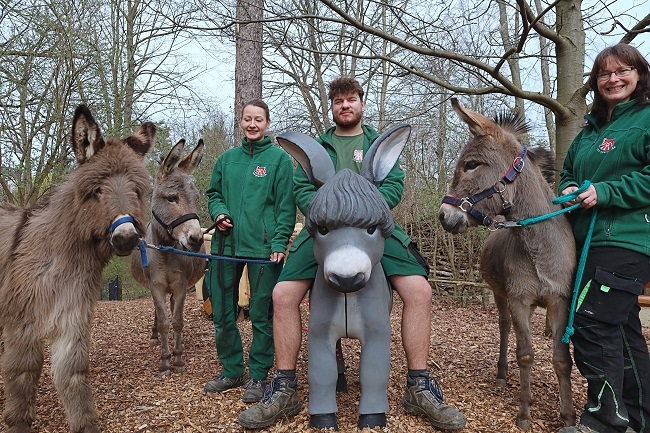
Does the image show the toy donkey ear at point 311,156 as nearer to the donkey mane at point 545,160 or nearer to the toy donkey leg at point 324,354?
the toy donkey leg at point 324,354

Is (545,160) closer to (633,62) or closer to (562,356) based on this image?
(633,62)

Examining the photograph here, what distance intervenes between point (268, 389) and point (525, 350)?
1826 mm

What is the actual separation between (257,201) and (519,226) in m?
2.02

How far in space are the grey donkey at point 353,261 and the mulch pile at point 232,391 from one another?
0.31 m

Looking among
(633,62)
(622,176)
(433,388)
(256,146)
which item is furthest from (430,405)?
(633,62)

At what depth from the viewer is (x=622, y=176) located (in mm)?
2748

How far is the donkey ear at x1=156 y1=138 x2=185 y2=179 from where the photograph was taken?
175 inches

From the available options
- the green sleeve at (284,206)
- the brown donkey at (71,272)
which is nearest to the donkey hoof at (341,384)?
the green sleeve at (284,206)

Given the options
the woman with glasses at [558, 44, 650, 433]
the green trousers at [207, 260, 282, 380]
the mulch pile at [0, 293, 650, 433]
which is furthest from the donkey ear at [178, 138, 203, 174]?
the woman with glasses at [558, 44, 650, 433]

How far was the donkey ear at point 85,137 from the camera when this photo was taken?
290 centimetres

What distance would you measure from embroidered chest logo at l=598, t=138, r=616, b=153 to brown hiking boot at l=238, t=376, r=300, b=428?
8.51 feet

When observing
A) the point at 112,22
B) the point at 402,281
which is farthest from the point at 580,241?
the point at 112,22

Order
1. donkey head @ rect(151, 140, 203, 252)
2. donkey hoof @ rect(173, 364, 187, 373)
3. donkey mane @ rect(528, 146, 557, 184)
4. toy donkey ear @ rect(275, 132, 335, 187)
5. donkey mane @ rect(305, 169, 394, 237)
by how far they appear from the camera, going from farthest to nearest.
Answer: donkey hoof @ rect(173, 364, 187, 373)
donkey head @ rect(151, 140, 203, 252)
donkey mane @ rect(528, 146, 557, 184)
toy donkey ear @ rect(275, 132, 335, 187)
donkey mane @ rect(305, 169, 394, 237)

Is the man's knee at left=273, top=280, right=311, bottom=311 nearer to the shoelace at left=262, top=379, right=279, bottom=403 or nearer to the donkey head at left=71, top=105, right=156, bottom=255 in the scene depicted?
the shoelace at left=262, top=379, right=279, bottom=403
